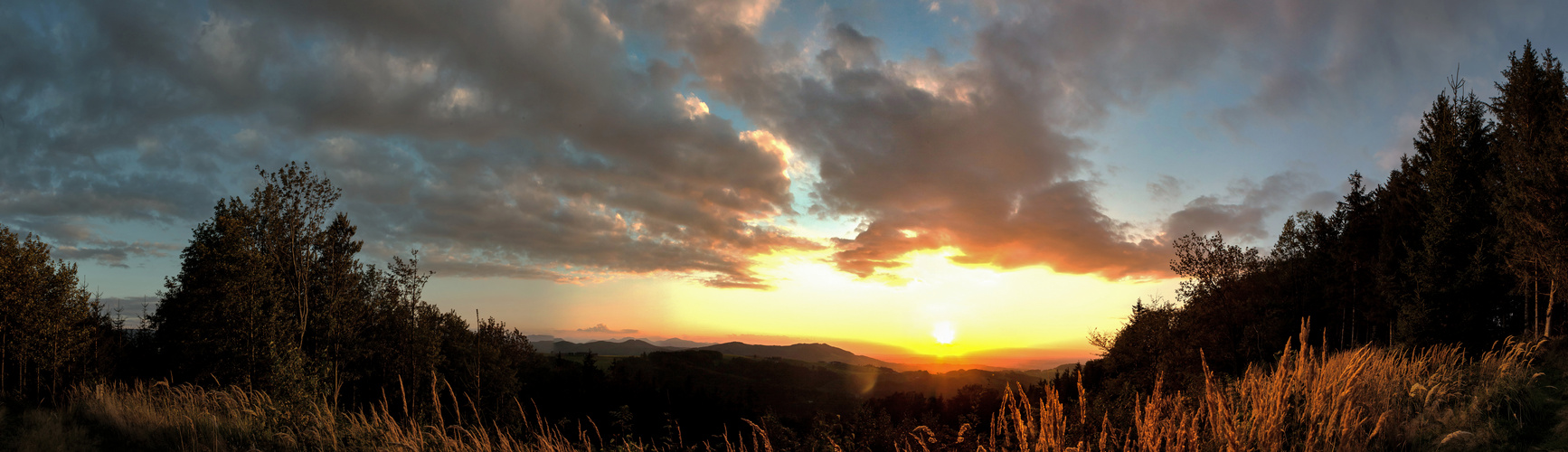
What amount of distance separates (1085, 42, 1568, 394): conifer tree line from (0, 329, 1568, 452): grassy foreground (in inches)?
181

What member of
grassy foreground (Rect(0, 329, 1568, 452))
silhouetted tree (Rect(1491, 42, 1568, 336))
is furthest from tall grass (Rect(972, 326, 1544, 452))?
silhouetted tree (Rect(1491, 42, 1568, 336))

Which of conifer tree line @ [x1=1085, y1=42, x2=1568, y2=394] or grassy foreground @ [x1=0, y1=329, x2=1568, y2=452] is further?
conifer tree line @ [x1=1085, y1=42, x2=1568, y2=394]

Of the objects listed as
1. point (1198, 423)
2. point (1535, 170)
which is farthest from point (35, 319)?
point (1535, 170)

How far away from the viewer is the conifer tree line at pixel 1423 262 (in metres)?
21.3

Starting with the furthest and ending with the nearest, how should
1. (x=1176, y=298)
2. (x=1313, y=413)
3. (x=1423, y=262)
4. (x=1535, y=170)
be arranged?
(x=1176, y=298)
(x=1423, y=262)
(x=1535, y=170)
(x=1313, y=413)

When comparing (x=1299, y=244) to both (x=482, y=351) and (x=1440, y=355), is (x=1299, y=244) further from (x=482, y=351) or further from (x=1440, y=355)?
(x=482, y=351)

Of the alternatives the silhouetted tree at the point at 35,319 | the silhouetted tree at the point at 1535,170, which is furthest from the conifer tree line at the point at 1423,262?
the silhouetted tree at the point at 35,319

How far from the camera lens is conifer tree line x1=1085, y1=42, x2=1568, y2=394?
21.3m

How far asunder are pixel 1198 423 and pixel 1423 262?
122 feet

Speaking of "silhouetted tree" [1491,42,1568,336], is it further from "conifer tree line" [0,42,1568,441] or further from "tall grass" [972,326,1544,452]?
"tall grass" [972,326,1544,452]

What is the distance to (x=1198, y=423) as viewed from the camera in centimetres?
492

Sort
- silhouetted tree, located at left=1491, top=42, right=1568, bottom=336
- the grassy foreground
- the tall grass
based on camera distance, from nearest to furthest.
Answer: the tall grass < the grassy foreground < silhouetted tree, located at left=1491, top=42, right=1568, bottom=336

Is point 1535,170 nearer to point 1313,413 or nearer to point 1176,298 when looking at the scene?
point 1176,298

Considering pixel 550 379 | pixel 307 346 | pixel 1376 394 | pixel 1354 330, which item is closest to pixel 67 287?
pixel 307 346
